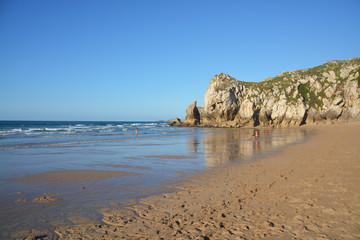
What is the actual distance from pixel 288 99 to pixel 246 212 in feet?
205

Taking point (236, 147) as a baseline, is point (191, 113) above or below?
above

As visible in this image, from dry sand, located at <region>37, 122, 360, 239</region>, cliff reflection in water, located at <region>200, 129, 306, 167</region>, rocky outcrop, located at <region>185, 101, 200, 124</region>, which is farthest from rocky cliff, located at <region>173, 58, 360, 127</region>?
dry sand, located at <region>37, 122, 360, 239</region>

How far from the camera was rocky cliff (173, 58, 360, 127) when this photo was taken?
53.3m

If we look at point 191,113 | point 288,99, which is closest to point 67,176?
point 288,99

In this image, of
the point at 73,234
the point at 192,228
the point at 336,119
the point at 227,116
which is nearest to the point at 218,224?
the point at 192,228

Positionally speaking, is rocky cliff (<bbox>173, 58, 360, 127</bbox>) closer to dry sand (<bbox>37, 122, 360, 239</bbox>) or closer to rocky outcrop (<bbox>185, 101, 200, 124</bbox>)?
rocky outcrop (<bbox>185, 101, 200, 124</bbox>)

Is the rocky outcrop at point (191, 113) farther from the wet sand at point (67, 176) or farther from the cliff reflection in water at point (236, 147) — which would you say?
the wet sand at point (67, 176)

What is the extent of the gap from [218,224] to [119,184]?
4727 mm

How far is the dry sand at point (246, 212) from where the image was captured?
4.57 metres

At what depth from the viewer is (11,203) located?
6.37m

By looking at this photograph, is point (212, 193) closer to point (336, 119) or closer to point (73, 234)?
point (73, 234)

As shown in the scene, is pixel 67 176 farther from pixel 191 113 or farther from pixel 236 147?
pixel 191 113

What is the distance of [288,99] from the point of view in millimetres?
60750

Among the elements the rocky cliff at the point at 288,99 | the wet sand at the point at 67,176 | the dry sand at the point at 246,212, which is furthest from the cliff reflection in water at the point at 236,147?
the rocky cliff at the point at 288,99
